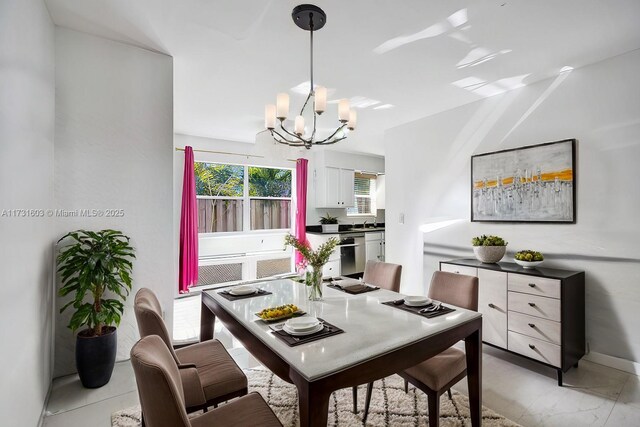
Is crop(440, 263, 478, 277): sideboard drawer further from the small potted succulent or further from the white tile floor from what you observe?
the white tile floor

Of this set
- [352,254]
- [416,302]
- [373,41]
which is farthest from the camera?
[352,254]

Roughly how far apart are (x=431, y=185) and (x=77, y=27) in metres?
3.71

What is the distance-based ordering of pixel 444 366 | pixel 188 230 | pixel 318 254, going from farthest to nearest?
pixel 188 230
pixel 318 254
pixel 444 366

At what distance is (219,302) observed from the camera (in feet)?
6.44

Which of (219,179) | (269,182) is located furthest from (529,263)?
(219,179)

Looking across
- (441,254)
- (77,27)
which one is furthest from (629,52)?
(77,27)

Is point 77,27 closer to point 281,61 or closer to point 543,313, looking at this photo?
point 281,61

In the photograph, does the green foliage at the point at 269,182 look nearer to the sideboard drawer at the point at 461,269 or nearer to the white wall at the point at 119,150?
the white wall at the point at 119,150

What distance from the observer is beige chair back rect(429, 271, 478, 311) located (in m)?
2.07

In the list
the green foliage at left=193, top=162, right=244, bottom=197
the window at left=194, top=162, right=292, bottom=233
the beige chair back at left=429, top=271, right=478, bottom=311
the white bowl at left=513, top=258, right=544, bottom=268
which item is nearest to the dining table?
the beige chair back at left=429, top=271, right=478, bottom=311

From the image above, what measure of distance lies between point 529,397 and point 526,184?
1849 mm

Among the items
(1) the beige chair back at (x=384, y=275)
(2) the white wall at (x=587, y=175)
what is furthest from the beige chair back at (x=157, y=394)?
(2) the white wall at (x=587, y=175)

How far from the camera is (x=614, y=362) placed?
250 centimetres

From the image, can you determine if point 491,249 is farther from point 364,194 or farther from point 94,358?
point 364,194
